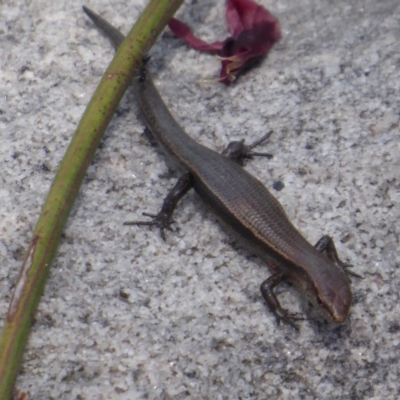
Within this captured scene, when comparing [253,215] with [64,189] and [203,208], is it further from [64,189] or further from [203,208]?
[64,189]

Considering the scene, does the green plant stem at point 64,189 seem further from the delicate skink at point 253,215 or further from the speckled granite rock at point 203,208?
the delicate skink at point 253,215

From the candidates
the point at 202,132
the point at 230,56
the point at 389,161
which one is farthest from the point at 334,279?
the point at 230,56

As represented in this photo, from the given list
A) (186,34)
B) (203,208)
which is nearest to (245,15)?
(186,34)

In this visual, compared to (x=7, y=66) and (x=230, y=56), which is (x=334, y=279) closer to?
(x=230, y=56)

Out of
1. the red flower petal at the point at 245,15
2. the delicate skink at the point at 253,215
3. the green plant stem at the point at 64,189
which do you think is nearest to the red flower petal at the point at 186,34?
the red flower petal at the point at 245,15

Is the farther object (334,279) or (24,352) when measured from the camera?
(334,279)

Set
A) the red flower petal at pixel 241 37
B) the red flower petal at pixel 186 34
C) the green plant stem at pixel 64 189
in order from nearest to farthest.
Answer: the green plant stem at pixel 64 189
the red flower petal at pixel 241 37
the red flower petal at pixel 186 34
